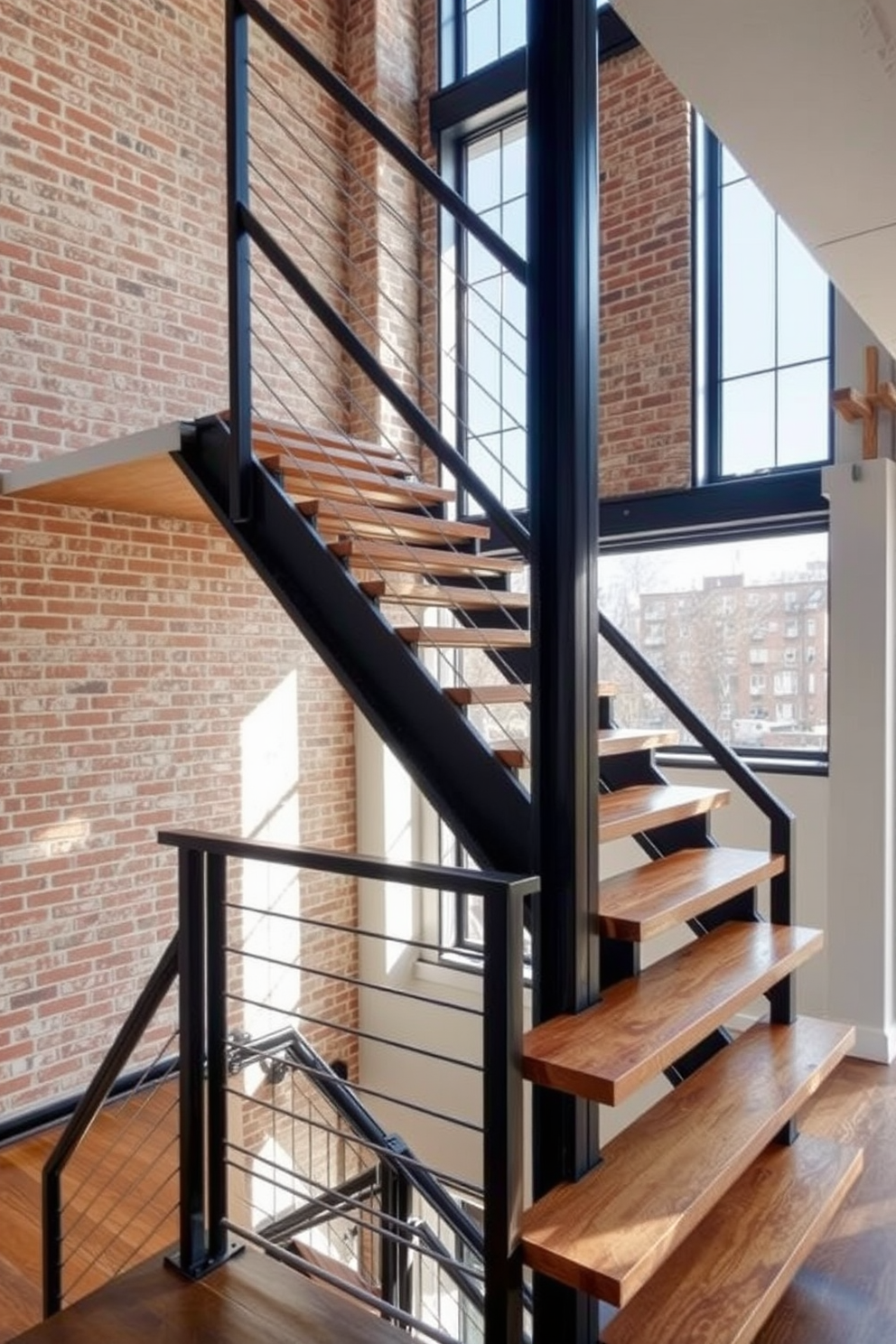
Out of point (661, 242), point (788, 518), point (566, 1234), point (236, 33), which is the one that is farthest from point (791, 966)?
point (661, 242)

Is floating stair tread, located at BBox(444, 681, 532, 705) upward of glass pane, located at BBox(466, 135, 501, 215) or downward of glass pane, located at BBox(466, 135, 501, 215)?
downward

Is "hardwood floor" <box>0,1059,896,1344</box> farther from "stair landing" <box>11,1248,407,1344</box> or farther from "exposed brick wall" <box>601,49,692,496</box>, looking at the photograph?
"exposed brick wall" <box>601,49,692,496</box>

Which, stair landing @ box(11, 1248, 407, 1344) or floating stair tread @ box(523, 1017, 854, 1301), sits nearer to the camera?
floating stair tread @ box(523, 1017, 854, 1301)

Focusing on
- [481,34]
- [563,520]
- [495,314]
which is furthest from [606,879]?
[481,34]

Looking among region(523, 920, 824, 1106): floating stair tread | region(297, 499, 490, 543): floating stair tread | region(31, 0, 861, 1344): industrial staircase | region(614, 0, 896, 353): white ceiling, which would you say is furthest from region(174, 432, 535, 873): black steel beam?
region(614, 0, 896, 353): white ceiling

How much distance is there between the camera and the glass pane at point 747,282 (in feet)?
13.7

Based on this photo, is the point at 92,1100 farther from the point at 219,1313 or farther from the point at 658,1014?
the point at 658,1014

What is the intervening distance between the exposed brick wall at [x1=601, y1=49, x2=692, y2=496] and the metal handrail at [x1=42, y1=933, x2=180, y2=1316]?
3.24 metres

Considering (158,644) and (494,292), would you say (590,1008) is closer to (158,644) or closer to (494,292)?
(158,644)

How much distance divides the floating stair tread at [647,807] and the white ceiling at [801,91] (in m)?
1.31

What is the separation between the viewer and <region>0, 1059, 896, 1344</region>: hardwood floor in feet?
6.13

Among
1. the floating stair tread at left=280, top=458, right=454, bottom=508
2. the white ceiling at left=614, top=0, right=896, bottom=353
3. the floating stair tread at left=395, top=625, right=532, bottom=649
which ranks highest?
the white ceiling at left=614, top=0, right=896, bottom=353

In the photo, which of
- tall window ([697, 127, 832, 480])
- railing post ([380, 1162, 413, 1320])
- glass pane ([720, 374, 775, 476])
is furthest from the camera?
glass pane ([720, 374, 775, 476])

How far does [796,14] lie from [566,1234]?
1.85 m
